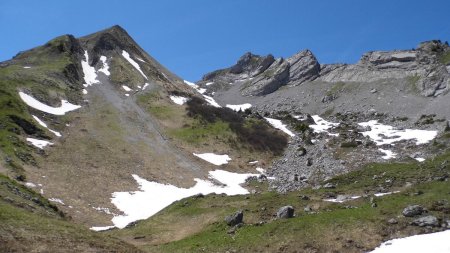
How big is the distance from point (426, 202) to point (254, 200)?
1702cm

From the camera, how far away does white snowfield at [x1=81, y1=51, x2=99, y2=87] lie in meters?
111

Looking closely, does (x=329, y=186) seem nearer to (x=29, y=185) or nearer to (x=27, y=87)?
(x=29, y=185)

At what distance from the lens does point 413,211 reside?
26.9 m

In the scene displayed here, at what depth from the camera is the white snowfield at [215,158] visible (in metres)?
70.1

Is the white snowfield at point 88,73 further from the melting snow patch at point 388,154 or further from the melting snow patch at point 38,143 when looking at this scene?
the melting snow patch at point 388,154

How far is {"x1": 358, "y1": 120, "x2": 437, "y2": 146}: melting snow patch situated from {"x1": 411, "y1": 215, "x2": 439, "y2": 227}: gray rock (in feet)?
143

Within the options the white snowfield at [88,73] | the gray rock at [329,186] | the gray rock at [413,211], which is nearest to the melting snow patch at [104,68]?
the white snowfield at [88,73]

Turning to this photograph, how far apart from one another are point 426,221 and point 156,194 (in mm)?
34481

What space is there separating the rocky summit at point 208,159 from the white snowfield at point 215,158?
195mm

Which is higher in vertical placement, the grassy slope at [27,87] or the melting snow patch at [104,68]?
the melting snow patch at [104,68]

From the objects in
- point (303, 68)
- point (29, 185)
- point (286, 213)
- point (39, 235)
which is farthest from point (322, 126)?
point (39, 235)

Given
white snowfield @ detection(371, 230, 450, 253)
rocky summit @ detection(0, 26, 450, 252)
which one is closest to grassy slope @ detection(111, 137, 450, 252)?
rocky summit @ detection(0, 26, 450, 252)

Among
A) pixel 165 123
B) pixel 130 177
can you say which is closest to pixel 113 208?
pixel 130 177

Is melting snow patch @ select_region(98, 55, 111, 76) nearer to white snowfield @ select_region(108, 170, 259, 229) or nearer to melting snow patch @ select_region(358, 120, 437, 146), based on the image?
white snowfield @ select_region(108, 170, 259, 229)
